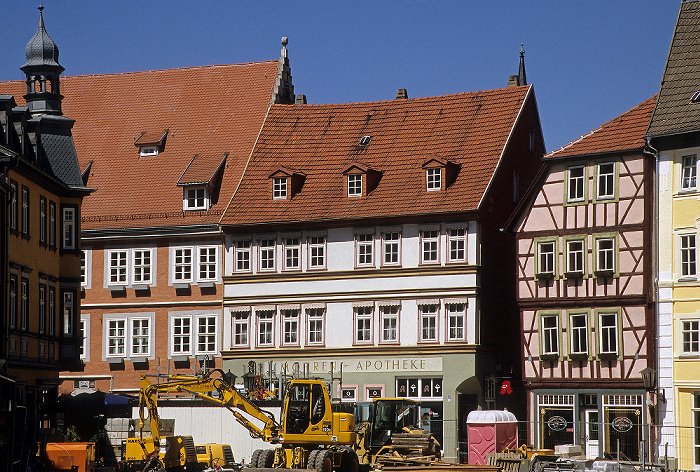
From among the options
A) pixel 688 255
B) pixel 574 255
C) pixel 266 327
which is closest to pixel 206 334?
pixel 266 327

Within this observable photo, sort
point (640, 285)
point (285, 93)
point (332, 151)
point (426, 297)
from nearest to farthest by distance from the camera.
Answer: point (640, 285) < point (426, 297) < point (332, 151) < point (285, 93)

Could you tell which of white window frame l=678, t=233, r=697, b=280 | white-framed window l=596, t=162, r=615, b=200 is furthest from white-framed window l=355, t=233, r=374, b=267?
white window frame l=678, t=233, r=697, b=280

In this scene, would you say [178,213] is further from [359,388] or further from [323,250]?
[359,388]

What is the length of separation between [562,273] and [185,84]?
22.1 meters

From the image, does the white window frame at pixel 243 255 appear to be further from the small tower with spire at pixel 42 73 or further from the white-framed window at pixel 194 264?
the small tower with spire at pixel 42 73

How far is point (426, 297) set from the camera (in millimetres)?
51594

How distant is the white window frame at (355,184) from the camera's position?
54094 millimetres

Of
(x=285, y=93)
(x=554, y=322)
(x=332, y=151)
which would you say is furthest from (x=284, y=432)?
(x=285, y=93)

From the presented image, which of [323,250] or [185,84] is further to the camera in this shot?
[185,84]

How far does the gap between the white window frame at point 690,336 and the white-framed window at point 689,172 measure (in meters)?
4.62

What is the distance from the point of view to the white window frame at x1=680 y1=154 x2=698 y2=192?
45344 millimetres

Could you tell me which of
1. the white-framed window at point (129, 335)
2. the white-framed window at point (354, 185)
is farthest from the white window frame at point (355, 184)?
the white-framed window at point (129, 335)

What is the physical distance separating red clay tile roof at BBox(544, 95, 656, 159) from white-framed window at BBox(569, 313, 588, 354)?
599 cm

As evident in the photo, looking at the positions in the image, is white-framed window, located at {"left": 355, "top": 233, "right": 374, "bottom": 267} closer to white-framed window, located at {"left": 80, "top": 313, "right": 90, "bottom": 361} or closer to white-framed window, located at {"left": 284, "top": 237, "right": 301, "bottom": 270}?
white-framed window, located at {"left": 284, "top": 237, "right": 301, "bottom": 270}
